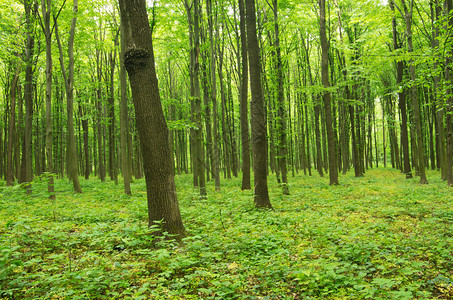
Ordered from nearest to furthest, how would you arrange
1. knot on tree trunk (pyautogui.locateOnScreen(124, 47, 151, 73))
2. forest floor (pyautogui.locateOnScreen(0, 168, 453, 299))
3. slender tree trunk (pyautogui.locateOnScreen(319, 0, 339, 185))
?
1. forest floor (pyautogui.locateOnScreen(0, 168, 453, 299))
2. knot on tree trunk (pyautogui.locateOnScreen(124, 47, 151, 73))
3. slender tree trunk (pyautogui.locateOnScreen(319, 0, 339, 185))

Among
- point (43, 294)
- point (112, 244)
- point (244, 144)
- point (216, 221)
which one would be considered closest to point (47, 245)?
point (112, 244)

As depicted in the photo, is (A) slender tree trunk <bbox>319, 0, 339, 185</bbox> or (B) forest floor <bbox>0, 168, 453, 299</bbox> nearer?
(B) forest floor <bbox>0, 168, 453, 299</bbox>

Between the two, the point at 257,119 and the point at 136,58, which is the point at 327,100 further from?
the point at 136,58

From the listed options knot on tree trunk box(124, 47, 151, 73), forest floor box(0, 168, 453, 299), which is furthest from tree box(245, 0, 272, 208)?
knot on tree trunk box(124, 47, 151, 73)

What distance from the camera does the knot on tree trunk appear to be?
15.5 ft

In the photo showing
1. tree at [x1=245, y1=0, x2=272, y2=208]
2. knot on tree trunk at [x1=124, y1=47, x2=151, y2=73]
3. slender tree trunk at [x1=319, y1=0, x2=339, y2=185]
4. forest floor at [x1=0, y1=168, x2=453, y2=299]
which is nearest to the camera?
forest floor at [x1=0, y1=168, x2=453, y2=299]

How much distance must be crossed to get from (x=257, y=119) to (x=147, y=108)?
3.87 metres

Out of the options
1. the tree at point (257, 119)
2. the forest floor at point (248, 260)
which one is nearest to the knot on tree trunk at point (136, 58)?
the forest floor at point (248, 260)

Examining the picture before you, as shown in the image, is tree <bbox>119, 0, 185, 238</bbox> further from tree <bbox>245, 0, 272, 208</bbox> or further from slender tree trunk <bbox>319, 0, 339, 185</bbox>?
slender tree trunk <bbox>319, 0, 339, 185</bbox>

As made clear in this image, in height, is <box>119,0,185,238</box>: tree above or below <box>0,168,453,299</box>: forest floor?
above

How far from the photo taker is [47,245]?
4863mm

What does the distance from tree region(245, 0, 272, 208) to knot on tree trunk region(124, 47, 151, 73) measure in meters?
3.94

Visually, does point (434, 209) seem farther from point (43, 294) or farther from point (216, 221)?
point (43, 294)

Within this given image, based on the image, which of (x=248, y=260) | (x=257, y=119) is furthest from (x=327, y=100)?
(x=248, y=260)
